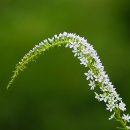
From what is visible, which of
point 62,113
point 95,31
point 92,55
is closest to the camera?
point 92,55

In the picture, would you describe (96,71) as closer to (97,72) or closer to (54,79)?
(97,72)

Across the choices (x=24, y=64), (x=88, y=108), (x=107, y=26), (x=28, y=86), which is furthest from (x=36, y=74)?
(x=24, y=64)

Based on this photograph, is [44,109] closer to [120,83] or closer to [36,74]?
[36,74]

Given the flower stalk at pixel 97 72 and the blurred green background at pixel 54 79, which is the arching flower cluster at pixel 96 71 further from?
the blurred green background at pixel 54 79

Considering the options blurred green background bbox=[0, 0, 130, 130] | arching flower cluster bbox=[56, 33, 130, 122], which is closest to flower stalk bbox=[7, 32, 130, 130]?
arching flower cluster bbox=[56, 33, 130, 122]

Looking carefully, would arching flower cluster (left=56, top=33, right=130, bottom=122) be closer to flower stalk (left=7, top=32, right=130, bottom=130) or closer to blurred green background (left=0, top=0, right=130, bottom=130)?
flower stalk (left=7, top=32, right=130, bottom=130)

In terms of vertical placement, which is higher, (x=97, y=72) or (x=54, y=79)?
(x=54, y=79)

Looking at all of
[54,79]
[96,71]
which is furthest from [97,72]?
[54,79]

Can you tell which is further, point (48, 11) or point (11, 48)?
point (48, 11)

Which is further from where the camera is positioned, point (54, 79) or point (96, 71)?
point (54, 79)
